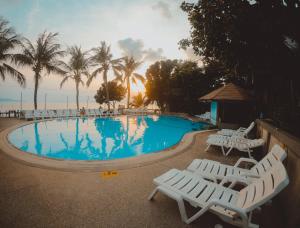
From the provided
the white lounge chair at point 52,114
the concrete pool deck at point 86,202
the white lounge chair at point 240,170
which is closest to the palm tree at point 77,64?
the white lounge chair at point 52,114

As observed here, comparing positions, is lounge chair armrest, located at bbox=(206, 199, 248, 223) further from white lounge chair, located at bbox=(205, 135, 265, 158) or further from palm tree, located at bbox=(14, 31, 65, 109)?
palm tree, located at bbox=(14, 31, 65, 109)

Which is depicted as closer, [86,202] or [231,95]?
[86,202]

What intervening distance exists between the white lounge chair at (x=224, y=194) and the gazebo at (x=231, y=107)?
1065 centimetres

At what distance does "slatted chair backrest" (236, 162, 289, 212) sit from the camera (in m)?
1.73

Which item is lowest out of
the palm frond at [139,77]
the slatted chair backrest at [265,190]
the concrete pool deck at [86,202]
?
the concrete pool deck at [86,202]

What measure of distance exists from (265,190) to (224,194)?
69cm

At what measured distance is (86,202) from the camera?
2867mm

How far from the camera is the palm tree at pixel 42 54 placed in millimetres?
16969

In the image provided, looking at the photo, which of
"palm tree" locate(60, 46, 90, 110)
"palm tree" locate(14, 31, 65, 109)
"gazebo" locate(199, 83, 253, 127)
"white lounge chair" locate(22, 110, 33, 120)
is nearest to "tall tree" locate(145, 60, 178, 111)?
"palm tree" locate(60, 46, 90, 110)

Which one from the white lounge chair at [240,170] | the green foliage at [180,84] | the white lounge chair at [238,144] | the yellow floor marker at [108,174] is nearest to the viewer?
the white lounge chair at [240,170]

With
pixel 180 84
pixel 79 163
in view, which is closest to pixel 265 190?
pixel 79 163

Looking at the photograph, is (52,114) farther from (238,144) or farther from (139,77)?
(238,144)

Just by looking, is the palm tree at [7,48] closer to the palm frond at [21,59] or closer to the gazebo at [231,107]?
the palm frond at [21,59]

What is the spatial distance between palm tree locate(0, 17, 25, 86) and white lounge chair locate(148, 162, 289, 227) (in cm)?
1747
